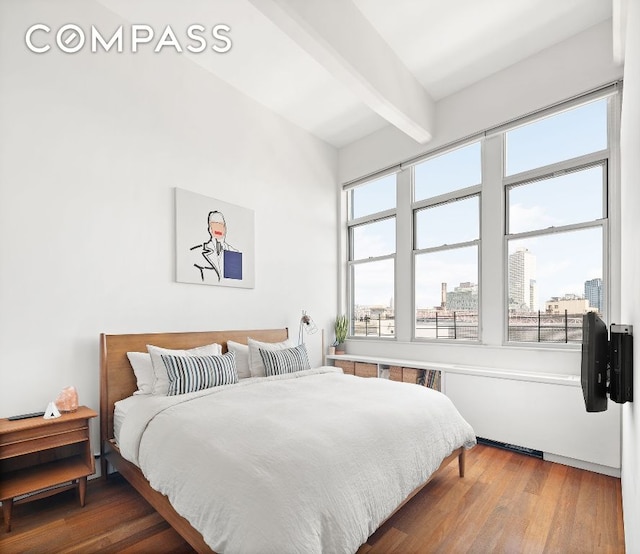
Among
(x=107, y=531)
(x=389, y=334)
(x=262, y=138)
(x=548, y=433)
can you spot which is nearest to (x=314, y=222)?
(x=262, y=138)

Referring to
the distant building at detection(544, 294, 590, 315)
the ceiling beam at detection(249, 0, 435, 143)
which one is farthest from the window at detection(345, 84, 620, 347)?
the ceiling beam at detection(249, 0, 435, 143)

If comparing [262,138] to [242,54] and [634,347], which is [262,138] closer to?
[242,54]

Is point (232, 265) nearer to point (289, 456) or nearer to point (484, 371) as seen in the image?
point (289, 456)

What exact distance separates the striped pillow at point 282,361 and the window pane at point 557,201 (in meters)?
2.32

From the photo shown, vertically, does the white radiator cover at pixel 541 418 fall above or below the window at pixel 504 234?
below

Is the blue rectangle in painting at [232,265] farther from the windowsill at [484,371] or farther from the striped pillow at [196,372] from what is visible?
the windowsill at [484,371]

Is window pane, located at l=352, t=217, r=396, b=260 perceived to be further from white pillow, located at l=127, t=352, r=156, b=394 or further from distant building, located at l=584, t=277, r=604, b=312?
white pillow, located at l=127, t=352, r=156, b=394

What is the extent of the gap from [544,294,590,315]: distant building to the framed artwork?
9.10 feet

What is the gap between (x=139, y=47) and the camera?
10.3 ft

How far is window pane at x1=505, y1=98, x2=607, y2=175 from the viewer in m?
3.14

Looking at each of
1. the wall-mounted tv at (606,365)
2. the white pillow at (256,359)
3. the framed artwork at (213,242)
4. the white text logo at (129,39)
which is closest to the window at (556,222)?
the wall-mounted tv at (606,365)

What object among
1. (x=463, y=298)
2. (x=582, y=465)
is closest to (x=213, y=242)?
(x=463, y=298)

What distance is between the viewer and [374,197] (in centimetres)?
481

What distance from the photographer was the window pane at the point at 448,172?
387 centimetres
